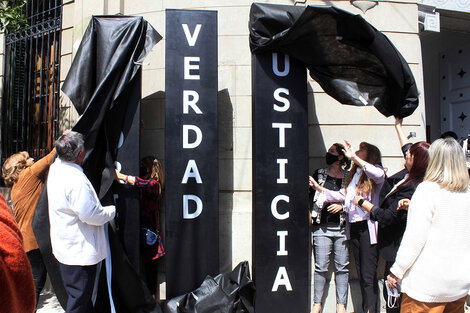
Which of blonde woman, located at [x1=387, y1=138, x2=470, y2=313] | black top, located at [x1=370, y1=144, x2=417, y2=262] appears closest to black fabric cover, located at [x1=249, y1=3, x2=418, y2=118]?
black top, located at [x1=370, y1=144, x2=417, y2=262]

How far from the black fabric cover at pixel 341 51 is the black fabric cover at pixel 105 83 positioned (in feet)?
4.49

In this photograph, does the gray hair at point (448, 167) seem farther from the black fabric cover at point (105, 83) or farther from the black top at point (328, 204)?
the black fabric cover at point (105, 83)

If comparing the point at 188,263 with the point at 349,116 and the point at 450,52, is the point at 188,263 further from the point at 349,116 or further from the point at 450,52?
the point at 450,52

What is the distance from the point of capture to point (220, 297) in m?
3.77

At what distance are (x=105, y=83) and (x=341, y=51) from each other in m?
2.58

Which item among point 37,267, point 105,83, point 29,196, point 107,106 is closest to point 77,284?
point 37,267

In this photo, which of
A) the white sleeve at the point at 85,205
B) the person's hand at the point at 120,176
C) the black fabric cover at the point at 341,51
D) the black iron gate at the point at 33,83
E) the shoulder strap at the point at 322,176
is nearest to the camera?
the white sleeve at the point at 85,205

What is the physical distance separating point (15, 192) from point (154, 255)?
166cm

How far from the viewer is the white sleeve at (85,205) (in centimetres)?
298

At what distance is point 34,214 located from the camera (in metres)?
3.60

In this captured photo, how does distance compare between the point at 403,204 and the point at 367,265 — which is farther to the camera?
the point at 367,265

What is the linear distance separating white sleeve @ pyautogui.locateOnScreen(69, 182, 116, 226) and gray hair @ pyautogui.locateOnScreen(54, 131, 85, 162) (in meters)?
0.29

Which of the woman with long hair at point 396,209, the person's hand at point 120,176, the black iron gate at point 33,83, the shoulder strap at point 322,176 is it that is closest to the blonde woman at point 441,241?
the woman with long hair at point 396,209

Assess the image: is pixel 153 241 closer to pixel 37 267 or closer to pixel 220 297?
pixel 220 297
